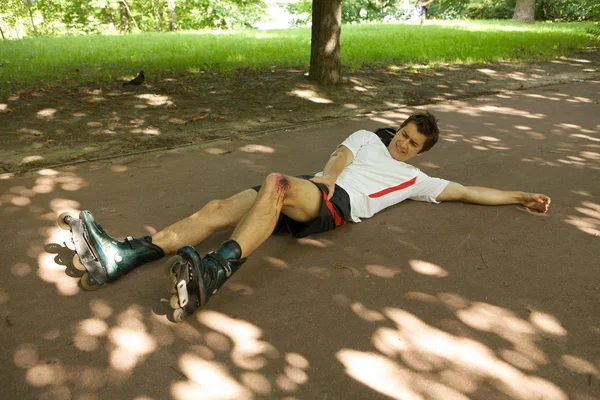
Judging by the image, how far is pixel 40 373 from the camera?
257cm

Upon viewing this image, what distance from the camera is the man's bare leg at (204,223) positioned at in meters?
3.60

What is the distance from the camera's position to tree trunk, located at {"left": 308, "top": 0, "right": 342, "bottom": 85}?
849 centimetres

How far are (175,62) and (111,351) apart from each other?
9.56 meters

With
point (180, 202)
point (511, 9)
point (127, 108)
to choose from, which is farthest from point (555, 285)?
point (511, 9)

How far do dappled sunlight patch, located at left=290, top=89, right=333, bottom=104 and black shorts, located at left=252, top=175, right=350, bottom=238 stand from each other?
4683mm

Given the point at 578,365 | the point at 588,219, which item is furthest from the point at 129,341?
the point at 588,219

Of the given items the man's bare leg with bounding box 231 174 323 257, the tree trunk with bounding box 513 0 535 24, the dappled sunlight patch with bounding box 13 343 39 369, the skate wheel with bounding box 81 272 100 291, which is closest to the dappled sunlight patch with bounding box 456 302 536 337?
the man's bare leg with bounding box 231 174 323 257

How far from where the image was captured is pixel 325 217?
381 cm

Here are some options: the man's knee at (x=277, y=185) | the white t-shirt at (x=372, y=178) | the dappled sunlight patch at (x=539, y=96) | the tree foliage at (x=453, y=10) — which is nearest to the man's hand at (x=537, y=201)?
the white t-shirt at (x=372, y=178)

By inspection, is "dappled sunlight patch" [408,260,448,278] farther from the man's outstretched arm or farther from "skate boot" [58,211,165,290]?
"skate boot" [58,211,165,290]

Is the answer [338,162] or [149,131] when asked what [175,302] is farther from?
[149,131]

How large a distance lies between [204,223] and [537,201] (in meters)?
3.11

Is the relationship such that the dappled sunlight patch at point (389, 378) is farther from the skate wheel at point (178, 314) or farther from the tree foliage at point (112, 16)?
the tree foliage at point (112, 16)

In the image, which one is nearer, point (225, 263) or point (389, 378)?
point (389, 378)
